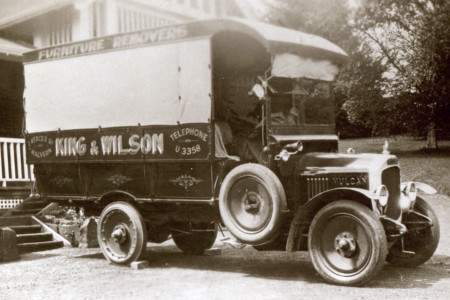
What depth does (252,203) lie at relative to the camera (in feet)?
26.1

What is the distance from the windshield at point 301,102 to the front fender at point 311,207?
1243 mm

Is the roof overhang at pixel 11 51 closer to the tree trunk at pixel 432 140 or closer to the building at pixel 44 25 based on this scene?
the building at pixel 44 25

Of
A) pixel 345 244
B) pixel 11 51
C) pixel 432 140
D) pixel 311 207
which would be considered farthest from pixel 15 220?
pixel 432 140

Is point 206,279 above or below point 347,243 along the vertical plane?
Result: below

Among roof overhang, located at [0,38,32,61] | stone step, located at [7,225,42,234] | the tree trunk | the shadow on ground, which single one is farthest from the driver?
the tree trunk

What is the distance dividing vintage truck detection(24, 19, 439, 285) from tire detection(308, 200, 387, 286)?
0.02 m

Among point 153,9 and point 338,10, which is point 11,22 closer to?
point 153,9

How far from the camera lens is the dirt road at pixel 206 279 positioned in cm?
707

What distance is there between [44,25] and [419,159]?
1406cm

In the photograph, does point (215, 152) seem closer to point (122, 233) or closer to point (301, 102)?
point (301, 102)

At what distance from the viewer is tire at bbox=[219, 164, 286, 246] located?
7668 millimetres

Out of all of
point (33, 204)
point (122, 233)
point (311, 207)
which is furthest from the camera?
point (33, 204)

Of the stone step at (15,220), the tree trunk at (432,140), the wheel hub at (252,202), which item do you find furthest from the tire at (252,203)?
the tree trunk at (432,140)

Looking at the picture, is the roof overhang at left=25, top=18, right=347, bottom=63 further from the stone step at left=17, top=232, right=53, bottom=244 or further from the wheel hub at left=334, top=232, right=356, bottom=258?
the stone step at left=17, top=232, right=53, bottom=244
